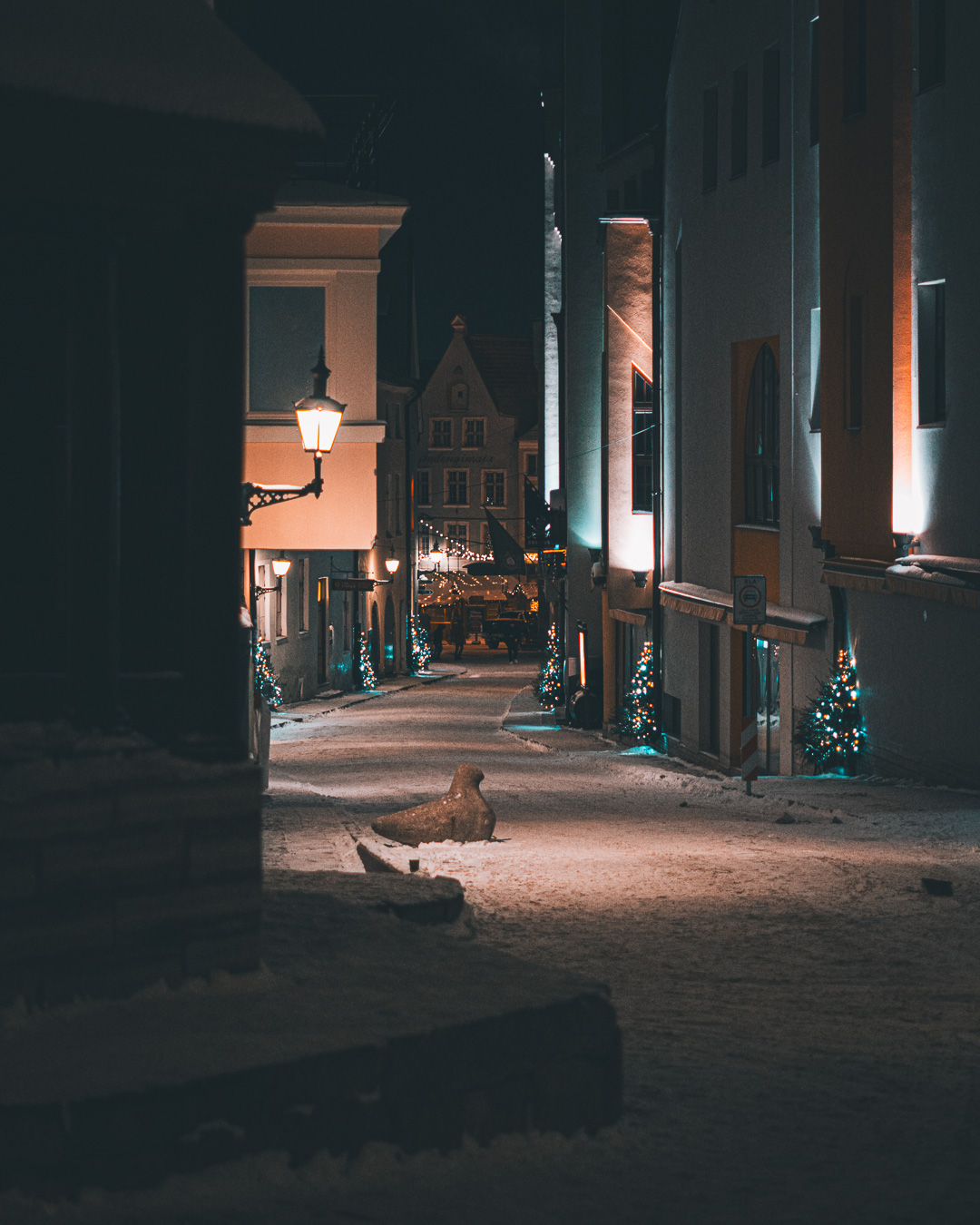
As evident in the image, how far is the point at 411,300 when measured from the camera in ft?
195

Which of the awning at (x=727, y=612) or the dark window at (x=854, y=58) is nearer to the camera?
the dark window at (x=854, y=58)

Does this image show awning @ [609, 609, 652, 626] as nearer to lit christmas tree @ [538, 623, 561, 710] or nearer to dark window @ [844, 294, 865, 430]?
lit christmas tree @ [538, 623, 561, 710]

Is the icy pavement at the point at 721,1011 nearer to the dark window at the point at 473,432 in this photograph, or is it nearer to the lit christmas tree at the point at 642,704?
the lit christmas tree at the point at 642,704

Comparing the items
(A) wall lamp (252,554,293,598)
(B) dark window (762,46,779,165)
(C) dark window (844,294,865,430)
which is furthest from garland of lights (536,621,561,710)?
(C) dark window (844,294,865,430)

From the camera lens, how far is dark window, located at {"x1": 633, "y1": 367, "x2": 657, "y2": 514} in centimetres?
3164

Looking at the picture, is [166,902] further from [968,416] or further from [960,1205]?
[968,416]

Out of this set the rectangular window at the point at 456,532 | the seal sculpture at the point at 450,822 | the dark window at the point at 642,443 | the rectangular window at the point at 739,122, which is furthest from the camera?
the rectangular window at the point at 456,532

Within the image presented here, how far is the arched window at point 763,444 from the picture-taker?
22.6 metres

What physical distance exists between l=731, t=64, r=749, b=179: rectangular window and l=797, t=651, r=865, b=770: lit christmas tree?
8.50 metres

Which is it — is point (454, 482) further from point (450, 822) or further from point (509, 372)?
point (450, 822)

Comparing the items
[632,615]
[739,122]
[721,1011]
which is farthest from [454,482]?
[721,1011]

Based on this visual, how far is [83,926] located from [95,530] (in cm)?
138

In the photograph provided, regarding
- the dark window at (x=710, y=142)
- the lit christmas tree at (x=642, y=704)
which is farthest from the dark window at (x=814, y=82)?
the lit christmas tree at (x=642, y=704)

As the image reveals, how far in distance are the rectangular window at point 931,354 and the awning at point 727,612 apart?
3391 millimetres
